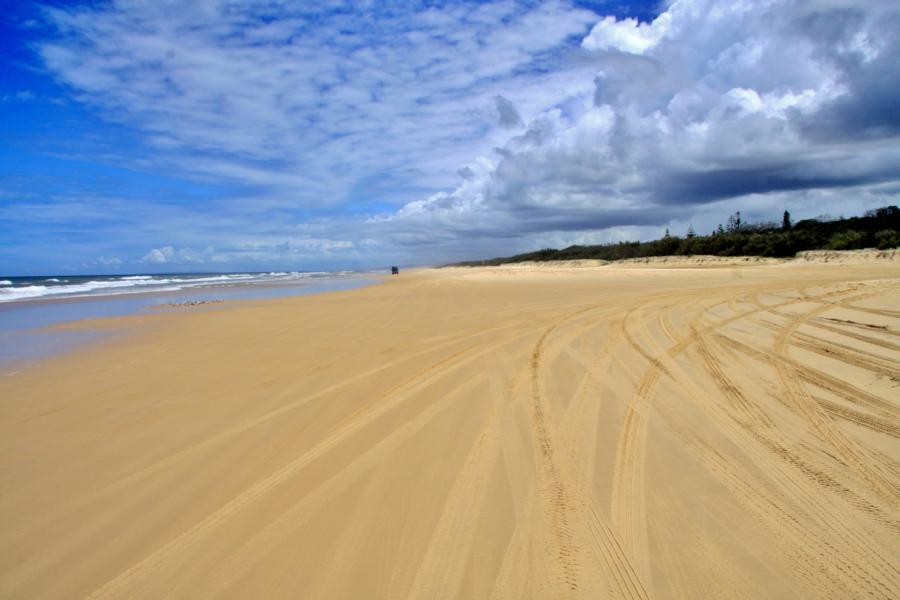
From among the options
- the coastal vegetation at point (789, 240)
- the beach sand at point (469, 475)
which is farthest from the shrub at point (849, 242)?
the beach sand at point (469, 475)

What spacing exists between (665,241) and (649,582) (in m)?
49.0

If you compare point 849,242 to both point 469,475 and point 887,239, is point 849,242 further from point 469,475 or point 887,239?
point 469,475

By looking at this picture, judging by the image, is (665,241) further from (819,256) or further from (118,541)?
(118,541)

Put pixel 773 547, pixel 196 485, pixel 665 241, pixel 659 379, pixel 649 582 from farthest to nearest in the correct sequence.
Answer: pixel 665 241
pixel 659 379
pixel 196 485
pixel 773 547
pixel 649 582

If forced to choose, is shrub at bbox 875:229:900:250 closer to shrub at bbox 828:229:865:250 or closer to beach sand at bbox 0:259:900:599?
shrub at bbox 828:229:865:250

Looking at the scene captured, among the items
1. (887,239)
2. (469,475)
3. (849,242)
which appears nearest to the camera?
(469,475)

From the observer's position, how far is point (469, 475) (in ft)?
10.7

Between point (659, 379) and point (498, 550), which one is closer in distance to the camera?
point (498, 550)

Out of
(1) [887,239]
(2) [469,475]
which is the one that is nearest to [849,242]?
(1) [887,239]

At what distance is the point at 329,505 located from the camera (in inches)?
116

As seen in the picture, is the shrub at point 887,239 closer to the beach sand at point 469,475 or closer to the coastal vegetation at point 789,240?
the coastal vegetation at point 789,240

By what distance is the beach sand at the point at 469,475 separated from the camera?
7.64 feet

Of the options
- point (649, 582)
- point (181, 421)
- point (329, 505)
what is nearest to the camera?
point (649, 582)

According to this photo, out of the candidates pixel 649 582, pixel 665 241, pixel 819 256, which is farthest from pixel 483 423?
pixel 665 241
